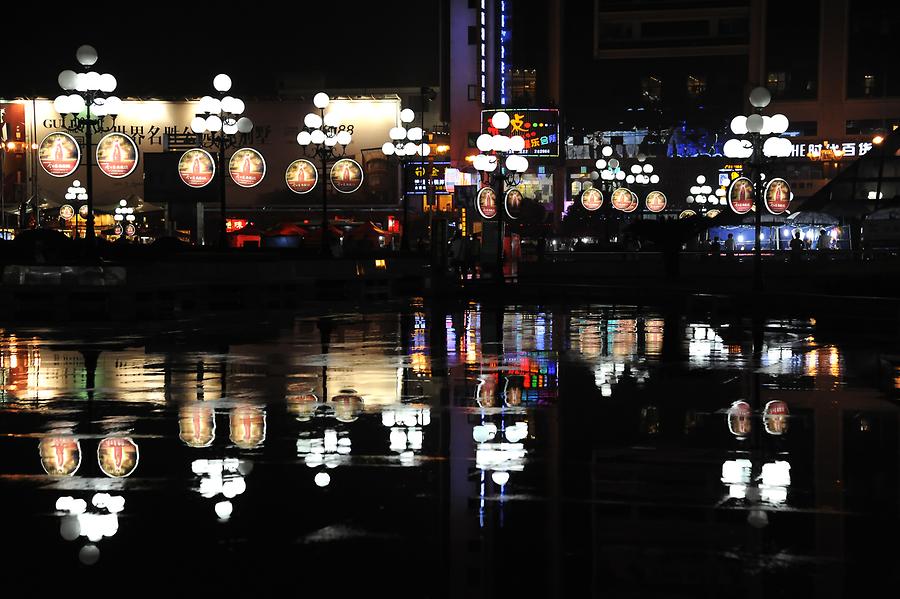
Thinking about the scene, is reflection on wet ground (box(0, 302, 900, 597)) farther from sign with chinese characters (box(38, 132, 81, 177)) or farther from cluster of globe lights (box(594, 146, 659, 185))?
cluster of globe lights (box(594, 146, 659, 185))

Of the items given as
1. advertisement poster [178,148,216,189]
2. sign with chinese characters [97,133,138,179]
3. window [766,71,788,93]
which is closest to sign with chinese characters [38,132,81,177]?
sign with chinese characters [97,133,138,179]

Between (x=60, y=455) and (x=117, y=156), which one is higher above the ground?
(x=117, y=156)

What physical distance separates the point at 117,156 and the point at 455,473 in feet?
80.6

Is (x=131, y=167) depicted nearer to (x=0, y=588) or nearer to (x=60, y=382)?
(x=60, y=382)

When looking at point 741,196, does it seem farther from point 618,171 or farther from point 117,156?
point 618,171

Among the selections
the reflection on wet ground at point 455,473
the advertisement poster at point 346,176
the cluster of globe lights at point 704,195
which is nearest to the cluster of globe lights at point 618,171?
the cluster of globe lights at point 704,195

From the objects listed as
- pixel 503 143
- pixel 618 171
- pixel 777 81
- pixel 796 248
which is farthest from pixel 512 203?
pixel 777 81

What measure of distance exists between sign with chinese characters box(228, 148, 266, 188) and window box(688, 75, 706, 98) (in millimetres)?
75043

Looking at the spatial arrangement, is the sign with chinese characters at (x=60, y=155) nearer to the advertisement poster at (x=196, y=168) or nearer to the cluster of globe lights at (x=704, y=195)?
the advertisement poster at (x=196, y=168)

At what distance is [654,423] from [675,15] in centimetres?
9984

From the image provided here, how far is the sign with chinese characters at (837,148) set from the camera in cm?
9138

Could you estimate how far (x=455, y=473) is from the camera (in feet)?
28.0

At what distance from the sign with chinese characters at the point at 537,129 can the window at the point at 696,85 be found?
4168cm

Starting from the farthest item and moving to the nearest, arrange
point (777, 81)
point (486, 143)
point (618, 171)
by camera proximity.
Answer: point (777, 81) < point (618, 171) < point (486, 143)
